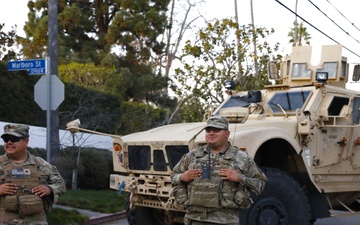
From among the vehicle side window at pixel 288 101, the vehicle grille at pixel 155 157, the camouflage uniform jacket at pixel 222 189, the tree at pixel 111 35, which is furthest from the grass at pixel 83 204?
the tree at pixel 111 35

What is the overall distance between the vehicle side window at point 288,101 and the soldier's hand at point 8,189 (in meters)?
5.51

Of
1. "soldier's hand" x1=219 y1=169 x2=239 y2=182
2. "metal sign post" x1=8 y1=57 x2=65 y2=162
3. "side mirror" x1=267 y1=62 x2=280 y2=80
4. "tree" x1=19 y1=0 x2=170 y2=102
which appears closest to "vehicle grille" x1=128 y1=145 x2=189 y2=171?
"metal sign post" x1=8 y1=57 x2=65 y2=162

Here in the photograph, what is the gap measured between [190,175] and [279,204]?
11.3 feet

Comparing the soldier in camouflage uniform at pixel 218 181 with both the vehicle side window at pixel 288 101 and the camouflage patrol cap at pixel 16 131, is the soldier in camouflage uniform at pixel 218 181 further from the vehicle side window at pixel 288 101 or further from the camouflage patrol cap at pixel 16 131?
the vehicle side window at pixel 288 101

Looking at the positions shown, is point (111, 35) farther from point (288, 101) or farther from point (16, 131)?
point (16, 131)

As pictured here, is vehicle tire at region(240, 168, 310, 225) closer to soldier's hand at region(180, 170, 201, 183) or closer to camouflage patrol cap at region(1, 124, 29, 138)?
soldier's hand at region(180, 170, 201, 183)

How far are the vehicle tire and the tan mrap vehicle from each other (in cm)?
1

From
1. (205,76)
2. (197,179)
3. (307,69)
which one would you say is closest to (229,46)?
(205,76)

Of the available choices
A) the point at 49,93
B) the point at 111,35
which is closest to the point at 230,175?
the point at 49,93

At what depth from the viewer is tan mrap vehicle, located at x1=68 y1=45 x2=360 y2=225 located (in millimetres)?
8531

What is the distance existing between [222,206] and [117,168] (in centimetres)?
422

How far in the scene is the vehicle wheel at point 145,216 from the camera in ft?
30.8

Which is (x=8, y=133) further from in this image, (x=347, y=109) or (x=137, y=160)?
(x=347, y=109)

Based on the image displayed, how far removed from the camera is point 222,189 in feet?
17.4
